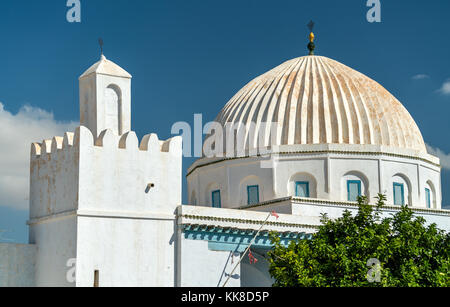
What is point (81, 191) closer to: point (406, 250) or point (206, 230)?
point (206, 230)

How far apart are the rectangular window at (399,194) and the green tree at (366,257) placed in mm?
7802

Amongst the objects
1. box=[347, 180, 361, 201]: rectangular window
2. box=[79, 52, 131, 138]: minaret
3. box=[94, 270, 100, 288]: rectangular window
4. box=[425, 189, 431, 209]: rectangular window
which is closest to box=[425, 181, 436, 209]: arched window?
box=[425, 189, 431, 209]: rectangular window

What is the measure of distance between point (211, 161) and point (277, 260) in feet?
31.3

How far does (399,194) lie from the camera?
28.9 meters

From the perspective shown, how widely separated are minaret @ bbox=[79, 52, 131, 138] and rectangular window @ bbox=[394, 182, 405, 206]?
37.2 ft

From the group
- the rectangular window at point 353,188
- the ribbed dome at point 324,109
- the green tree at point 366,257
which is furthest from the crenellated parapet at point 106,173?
the rectangular window at point 353,188

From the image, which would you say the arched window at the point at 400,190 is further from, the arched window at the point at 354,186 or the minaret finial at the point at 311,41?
the minaret finial at the point at 311,41

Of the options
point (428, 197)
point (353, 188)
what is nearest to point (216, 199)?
point (353, 188)

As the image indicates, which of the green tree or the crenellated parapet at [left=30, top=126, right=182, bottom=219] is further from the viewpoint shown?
the crenellated parapet at [left=30, top=126, right=182, bottom=219]

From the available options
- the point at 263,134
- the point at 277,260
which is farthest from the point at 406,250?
the point at 263,134

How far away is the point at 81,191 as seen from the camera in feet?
66.7

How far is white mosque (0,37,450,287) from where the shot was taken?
20.7 meters

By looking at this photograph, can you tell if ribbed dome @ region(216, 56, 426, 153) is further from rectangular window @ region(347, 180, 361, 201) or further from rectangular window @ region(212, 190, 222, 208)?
rectangular window @ region(212, 190, 222, 208)

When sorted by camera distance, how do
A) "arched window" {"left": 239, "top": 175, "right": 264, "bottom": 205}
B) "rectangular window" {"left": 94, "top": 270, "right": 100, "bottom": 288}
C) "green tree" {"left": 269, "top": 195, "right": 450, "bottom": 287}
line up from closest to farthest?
"green tree" {"left": 269, "top": 195, "right": 450, "bottom": 287}, "rectangular window" {"left": 94, "top": 270, "right": 100, "bottom": 288}, "arched window" {"left": 239, "top": 175, "right": 264, "bottom": 205}
